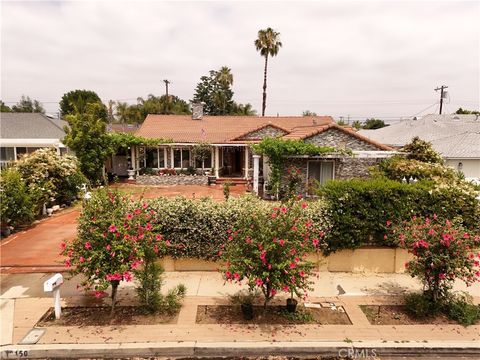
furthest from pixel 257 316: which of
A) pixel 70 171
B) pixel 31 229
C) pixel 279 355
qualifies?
pixel 70 171

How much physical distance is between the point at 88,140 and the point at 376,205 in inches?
666

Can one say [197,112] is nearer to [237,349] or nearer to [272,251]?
[272,251]

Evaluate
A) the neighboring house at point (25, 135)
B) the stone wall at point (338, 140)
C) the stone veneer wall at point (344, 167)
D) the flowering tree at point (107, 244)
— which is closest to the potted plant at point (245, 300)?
the flowering tree at point (107, 244)

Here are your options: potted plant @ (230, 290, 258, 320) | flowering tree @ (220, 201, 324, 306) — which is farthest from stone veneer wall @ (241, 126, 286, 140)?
flowering tree @ (220, 201, 324, 306)

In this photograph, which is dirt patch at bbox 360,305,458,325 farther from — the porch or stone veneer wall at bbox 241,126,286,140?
stone veneer wall at bbox 241,126,286,140

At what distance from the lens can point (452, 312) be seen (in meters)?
7.05

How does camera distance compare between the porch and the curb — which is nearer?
the curb

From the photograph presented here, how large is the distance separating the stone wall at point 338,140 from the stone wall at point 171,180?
9.08 m

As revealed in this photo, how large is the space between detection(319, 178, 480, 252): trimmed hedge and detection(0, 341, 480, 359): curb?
3.39 m

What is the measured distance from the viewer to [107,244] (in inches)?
250

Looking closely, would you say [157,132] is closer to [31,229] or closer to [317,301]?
[31,229]

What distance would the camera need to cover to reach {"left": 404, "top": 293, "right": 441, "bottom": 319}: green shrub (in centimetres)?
702

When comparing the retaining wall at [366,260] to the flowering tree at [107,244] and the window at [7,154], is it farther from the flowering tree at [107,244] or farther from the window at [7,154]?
the window at [7,154]

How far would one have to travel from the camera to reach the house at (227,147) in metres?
17.4
